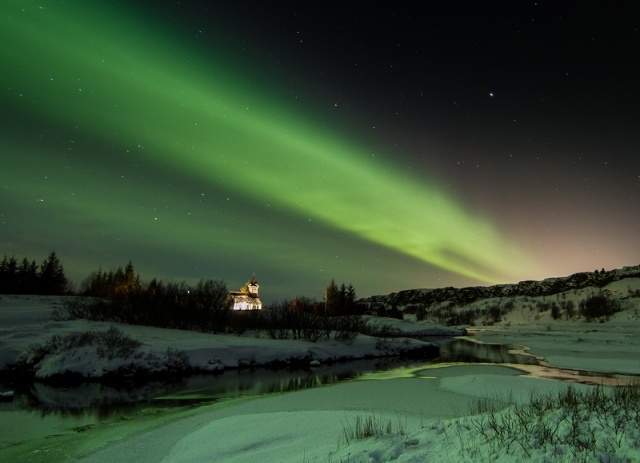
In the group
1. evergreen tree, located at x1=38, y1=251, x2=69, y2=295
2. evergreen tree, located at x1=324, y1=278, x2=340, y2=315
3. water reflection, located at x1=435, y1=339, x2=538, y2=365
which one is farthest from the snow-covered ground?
evergreen tree, located at x1=38, y1=251, x2=69, y2=295

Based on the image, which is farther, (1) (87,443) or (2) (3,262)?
(2) (3,262)

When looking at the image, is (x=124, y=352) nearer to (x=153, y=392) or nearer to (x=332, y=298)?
(x=153, y=392)

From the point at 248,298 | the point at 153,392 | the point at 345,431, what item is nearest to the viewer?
the point at 345,431

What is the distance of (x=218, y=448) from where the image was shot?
10.4 meters

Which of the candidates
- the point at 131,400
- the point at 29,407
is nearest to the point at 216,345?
the point at 131,400

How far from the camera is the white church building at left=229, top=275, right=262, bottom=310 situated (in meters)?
97.1

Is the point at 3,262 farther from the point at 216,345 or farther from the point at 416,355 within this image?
the point at 416,355

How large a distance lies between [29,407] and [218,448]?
37.6 feet

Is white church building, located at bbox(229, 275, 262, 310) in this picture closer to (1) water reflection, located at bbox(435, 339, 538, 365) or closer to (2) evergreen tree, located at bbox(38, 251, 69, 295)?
(2) evergreen tree, located at bbox(38, 251, 69, 295)

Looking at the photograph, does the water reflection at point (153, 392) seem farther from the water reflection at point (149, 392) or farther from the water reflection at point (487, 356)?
the water reflection at point (487, 356)

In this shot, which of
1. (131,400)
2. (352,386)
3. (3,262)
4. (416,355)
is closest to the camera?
(131,400)

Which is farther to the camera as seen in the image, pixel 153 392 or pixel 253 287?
pixel 253 287

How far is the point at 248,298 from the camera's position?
10144cm

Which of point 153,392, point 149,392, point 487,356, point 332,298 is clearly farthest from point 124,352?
point 332,298
